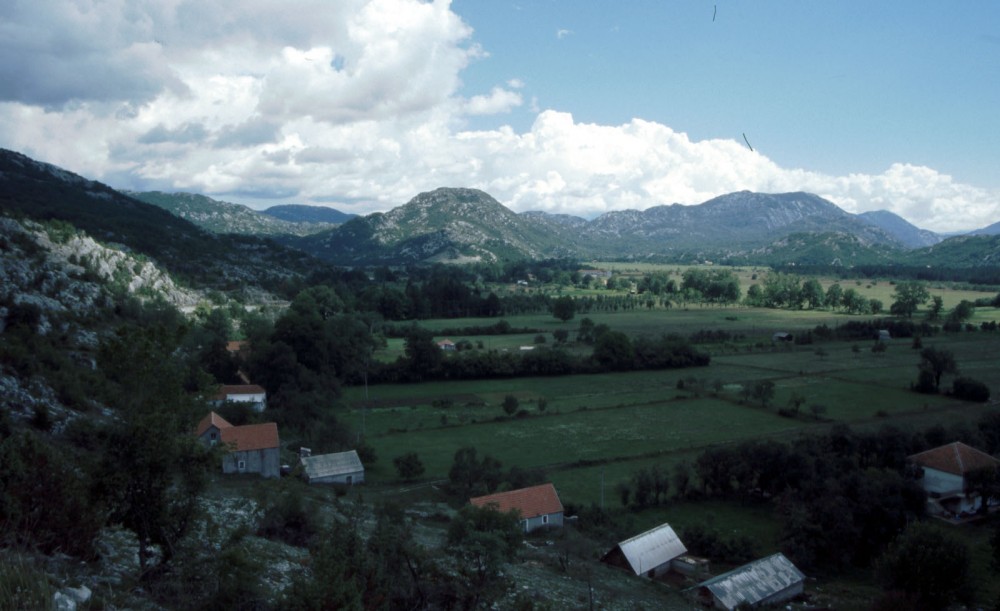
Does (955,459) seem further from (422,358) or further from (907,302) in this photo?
(907,302)

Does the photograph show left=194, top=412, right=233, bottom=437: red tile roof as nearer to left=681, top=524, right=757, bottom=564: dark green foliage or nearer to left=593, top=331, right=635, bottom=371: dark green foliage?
left=681, top=524, right=757, bottom=564: dark green foliage

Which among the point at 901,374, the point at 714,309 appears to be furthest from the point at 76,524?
the point at 714,309

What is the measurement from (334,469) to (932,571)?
25269mm

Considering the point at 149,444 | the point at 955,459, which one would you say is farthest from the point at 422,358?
the point at 149,444

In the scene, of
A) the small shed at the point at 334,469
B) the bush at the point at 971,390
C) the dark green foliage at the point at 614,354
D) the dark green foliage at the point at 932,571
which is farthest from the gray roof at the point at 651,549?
the dark green foliage at the point at 614,354

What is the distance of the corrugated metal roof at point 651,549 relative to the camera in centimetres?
2338

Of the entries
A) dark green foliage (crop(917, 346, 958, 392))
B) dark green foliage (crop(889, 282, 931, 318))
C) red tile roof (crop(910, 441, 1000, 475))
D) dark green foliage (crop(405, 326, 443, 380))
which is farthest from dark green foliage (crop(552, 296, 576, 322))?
red tile roof (crop(910, 441, 1000, 475))

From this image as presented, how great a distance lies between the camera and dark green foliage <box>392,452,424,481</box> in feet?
111

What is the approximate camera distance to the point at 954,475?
30875 mm

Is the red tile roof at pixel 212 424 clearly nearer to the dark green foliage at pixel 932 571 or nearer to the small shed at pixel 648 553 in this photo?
the small shed at pixel 648 553

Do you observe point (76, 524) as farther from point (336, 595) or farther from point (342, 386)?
point (342, 386)

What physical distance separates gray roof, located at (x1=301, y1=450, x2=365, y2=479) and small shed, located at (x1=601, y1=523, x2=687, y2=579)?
1462 centimetres

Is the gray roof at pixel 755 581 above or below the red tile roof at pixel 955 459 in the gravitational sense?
below

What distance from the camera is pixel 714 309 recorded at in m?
130
